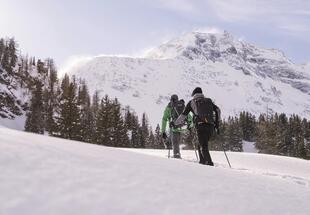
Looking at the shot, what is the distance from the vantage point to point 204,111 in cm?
1183

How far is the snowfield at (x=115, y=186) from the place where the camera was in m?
4.91

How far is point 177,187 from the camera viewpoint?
6.19 metres

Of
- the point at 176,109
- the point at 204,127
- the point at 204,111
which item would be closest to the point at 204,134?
the point at 204,127

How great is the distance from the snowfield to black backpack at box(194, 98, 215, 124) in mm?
3866

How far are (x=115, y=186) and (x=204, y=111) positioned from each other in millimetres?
6478

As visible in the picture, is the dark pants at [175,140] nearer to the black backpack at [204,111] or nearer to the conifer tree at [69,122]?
the black backpack at [204,111]

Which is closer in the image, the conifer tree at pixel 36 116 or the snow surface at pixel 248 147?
the conifer tree at pixel 36 116

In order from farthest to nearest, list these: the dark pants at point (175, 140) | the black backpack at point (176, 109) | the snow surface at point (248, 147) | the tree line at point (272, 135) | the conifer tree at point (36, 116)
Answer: the snow surface at point (248, 147) → the conifer tree at point (36, 116) → the tree line at point (272, 135) → the dark pants at point (175, 140) → the black backpack at point (176, 109)

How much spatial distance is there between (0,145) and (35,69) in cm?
17564

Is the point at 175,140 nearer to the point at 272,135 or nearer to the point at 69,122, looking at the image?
the point at 69,122

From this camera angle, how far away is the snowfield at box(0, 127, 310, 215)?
491 centimetres

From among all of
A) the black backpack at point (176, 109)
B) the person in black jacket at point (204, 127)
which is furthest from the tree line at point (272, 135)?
the black backpack at point (176, 109)

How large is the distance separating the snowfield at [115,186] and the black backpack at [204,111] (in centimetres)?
387

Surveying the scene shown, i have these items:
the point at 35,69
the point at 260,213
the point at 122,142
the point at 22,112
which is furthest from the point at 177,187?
the point at 35,69
